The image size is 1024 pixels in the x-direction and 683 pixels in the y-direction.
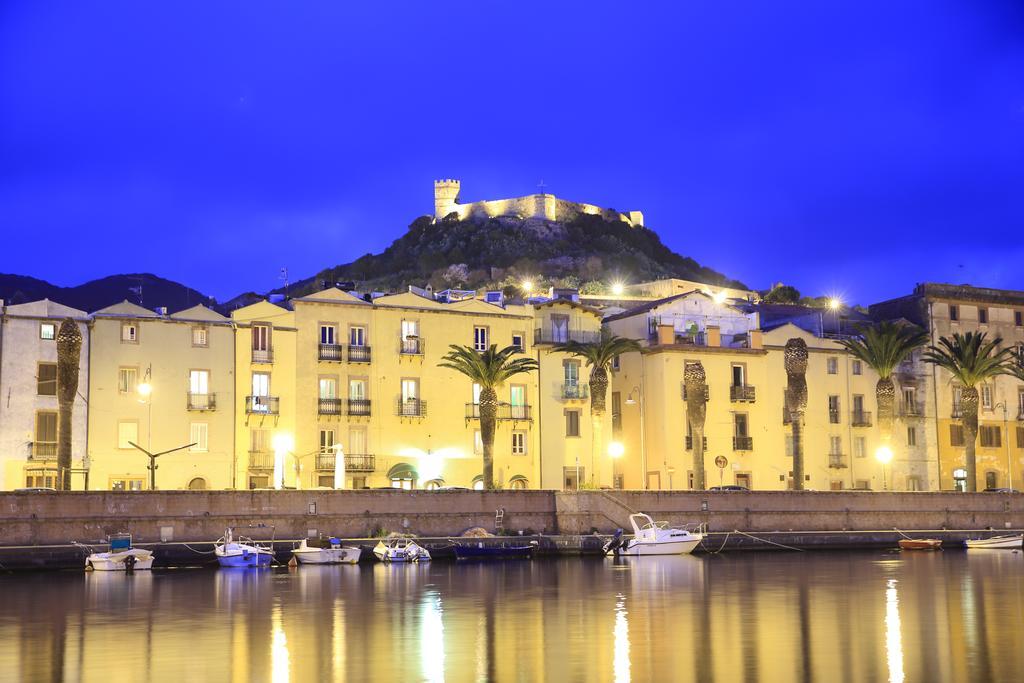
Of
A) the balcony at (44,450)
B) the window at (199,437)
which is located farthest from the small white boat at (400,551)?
the balcony at (44,450)

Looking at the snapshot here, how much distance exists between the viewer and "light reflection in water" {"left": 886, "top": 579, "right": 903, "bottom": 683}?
30.2m

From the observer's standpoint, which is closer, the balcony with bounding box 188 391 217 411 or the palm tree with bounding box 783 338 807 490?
the balcony with bounding box 188 391 217 411

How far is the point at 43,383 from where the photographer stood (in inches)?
2749

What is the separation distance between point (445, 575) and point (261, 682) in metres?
29.8

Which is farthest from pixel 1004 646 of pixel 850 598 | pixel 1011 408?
pixel 1011 408

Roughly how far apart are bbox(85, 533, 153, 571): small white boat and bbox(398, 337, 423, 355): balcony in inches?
835

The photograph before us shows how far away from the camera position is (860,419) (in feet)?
292

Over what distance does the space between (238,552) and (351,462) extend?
557 inches

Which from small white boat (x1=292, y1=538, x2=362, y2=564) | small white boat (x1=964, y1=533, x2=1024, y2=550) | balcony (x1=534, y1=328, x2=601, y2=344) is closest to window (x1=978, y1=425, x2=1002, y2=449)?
small white boat (x1=964, y1=533, x2=1024, y2=550)

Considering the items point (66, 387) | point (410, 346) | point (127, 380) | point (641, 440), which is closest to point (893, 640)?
point (66, 387)

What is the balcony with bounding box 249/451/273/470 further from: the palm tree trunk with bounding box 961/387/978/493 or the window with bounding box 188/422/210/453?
the palm tree trunk with bounding box 961/387/978/493

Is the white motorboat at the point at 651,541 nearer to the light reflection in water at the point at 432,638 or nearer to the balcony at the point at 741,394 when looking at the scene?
the balcony at the point at 741,394

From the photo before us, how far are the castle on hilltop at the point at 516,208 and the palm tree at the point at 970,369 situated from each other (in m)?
103

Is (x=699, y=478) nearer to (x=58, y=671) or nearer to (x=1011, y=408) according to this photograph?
(x=1011, y=408)
